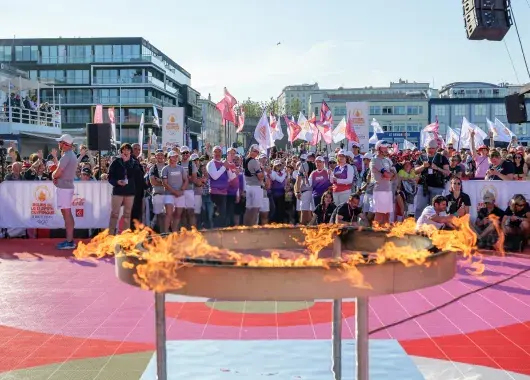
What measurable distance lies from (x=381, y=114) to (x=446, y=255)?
11091 cm

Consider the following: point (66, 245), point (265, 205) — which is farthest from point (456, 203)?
point (66, 245)

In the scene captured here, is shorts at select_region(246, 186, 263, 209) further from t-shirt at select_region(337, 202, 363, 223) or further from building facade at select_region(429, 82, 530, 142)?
building facade at select_region(429, 82, 530, 142)

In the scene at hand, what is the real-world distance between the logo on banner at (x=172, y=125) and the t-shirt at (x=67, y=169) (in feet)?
30.8

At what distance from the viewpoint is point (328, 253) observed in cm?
451

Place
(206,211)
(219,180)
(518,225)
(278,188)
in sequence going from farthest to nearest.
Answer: (278,188) < (206,211) < (219,180) < (518,225)

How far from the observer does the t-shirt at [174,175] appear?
11.8 meters

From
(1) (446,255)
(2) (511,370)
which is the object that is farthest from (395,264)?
(2) (511,370)

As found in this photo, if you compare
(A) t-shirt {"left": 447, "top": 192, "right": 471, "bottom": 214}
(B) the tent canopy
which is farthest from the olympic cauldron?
(B) the tent canopy

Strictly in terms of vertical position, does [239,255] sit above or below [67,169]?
below

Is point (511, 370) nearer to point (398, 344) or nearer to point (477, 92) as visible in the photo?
point (398, 344)

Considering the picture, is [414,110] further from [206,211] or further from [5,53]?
[206,211]

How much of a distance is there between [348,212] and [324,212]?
40.3 inches

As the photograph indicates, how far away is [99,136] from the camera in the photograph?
13.2 metres

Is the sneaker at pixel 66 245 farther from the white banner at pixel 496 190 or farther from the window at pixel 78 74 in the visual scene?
the window at pixel 78 74
